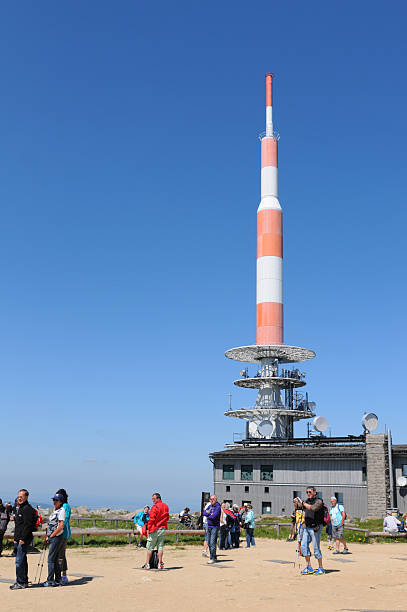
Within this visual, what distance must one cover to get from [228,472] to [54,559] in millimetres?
39958

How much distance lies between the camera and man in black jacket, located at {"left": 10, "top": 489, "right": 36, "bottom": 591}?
12008 millimetres

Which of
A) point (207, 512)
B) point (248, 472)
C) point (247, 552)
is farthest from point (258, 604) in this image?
point (248, 472)

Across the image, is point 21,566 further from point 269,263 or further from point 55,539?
point 269,263

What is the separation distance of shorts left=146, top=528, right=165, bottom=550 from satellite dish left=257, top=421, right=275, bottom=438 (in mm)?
41242

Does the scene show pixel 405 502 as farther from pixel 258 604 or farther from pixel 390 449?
pixel 258 604

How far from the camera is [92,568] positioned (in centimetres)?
1554

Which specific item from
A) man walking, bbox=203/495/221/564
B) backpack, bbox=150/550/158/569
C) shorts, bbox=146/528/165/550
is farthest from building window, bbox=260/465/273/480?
shorts, bbox=146/528/165/550

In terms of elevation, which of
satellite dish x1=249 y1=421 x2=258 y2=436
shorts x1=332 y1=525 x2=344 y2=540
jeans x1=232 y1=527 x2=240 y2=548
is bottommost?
jeans x1=232 y1=527 x2=240 y2=548

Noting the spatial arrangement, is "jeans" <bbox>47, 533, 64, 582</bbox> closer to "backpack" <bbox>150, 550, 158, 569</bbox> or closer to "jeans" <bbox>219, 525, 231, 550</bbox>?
"backpack" <bbox>150, 550, 158, 569</bbox>

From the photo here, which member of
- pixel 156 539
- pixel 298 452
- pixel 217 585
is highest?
pixel 298 452

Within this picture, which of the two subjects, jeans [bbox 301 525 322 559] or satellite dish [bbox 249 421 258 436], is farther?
satellite dish [bbox 249 421 258 436]

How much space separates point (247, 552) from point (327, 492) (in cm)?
2785

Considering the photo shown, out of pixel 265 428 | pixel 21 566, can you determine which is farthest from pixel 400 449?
pixel 21 566

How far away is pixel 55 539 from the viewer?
477 inches
